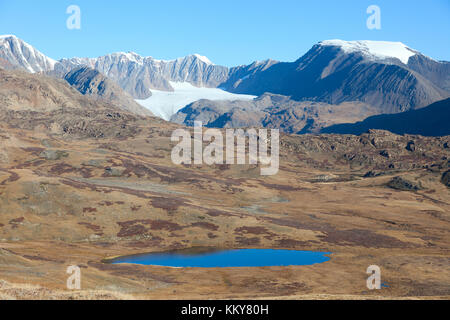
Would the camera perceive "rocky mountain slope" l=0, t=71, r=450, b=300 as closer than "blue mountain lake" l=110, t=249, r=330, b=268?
Yes

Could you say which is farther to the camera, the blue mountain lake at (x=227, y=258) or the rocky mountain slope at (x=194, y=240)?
the blue mountain lake at (x=227, y=258)

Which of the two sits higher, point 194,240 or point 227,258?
point 194,240

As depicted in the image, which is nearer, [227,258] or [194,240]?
[227,258]

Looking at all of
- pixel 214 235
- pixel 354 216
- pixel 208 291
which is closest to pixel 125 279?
pixel 208 291

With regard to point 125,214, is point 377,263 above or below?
below

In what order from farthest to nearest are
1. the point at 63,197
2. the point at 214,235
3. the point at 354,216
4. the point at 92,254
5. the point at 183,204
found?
1. the point at 354,216
2. the point at 183,204
3. the point at 63,197
4. the point at 214,235
5. the point at 92,254

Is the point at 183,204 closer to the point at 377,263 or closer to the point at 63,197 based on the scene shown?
the point at 63,197
